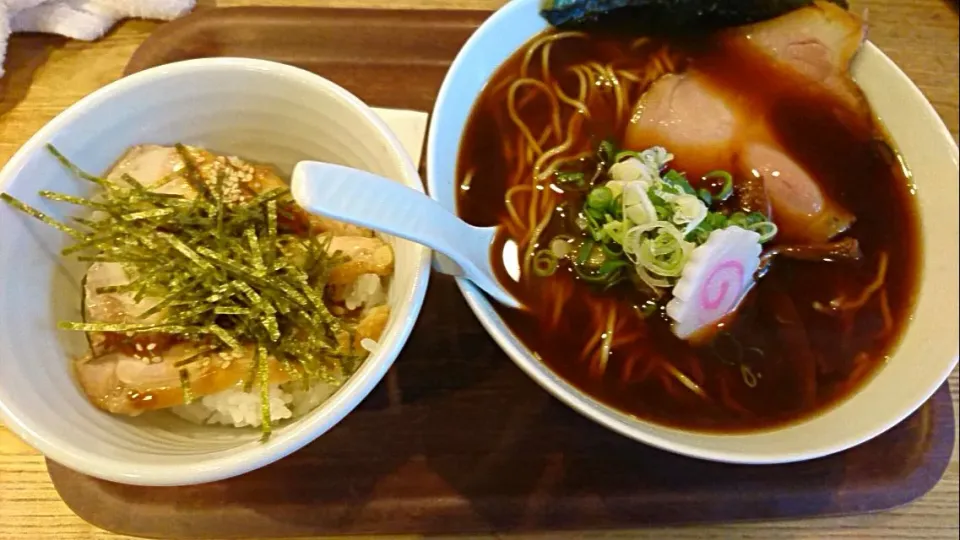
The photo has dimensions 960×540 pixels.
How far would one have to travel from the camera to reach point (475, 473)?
1227mm

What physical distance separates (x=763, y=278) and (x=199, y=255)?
1.06 meters

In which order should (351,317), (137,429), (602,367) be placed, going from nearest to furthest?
1. (137,429)
2. (351,317)
3. (602,367)

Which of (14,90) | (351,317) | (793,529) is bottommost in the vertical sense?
(793,529)

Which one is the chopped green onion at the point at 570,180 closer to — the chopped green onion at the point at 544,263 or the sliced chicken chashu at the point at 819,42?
the chopped green onion at the point at 544,263

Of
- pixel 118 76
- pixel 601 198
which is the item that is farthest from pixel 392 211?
pixel 118 76

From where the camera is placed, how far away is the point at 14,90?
1399mm

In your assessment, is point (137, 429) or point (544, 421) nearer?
point (137, 429)

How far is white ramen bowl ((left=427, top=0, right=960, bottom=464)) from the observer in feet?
3.57

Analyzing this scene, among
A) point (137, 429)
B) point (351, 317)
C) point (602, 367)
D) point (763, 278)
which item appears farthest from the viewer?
point (763, 278)

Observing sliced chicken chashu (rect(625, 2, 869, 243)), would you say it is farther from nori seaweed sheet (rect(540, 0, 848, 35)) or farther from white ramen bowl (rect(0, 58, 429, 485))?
white ramen bowl (rect(0, 58, 429, 485))

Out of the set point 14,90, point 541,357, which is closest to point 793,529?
point 541,357

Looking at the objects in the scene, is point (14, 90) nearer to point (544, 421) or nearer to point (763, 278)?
point (544, 421)

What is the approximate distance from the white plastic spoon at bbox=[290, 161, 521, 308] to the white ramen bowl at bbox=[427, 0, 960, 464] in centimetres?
6

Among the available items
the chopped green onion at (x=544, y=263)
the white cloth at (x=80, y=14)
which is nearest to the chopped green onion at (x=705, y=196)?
the chopped green onion at (x=544, y=263)
